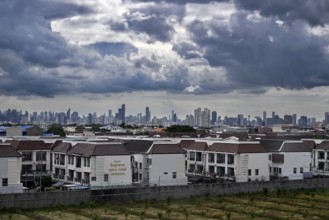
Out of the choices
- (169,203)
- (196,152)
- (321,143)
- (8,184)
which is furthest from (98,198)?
(321,143)

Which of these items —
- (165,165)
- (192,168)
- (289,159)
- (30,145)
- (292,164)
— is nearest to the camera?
(165,165)

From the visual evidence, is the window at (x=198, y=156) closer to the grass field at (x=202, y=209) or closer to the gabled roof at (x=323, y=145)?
the grass field at (x=202, y=209)

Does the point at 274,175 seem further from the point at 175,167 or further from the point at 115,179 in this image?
the point at 115,179

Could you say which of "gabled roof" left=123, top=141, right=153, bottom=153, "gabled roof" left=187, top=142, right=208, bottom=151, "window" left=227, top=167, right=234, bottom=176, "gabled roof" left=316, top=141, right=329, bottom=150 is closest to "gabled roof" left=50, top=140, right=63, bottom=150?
"gabled roof" left=123, top=141, right=153, bottom=153

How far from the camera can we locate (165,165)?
52156 mm

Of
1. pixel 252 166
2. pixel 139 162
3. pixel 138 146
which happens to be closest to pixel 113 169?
pixel 139 162

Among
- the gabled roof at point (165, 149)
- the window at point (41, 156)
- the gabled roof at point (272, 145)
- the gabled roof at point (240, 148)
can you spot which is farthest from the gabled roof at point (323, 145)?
the window at point (41, 156)

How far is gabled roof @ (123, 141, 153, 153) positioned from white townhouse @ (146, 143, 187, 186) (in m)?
1.23

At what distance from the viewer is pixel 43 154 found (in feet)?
186

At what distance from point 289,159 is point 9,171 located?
31666mm

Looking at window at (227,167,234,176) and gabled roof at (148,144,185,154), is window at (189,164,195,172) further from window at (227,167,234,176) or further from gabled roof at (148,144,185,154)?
gabled roof at (148,144,185,154)

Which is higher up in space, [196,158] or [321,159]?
[196,158]

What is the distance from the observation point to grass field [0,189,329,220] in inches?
1373

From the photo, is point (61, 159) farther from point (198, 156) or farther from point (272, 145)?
point (272, 145)
